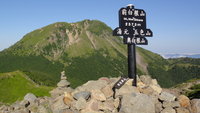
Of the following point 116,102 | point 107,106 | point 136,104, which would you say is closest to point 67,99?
point 107,106

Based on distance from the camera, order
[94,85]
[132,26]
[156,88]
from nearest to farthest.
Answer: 1. [94,85]
2. [156,88]
3. [132,26]

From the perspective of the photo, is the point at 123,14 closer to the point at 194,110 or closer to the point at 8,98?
the point at 194,110

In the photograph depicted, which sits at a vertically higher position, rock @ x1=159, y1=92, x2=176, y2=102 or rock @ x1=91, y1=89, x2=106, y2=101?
rock @ x1=91, y1=89, x2=106, y2=101

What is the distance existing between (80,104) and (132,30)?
7.71 metres

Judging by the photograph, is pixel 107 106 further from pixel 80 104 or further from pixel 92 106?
pixel 80 104

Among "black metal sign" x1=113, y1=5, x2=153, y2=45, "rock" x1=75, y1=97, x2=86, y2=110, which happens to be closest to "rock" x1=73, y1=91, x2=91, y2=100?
"rock" x1=75, y1=97, x2=86, y2=110

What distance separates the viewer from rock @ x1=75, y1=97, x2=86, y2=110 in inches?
779

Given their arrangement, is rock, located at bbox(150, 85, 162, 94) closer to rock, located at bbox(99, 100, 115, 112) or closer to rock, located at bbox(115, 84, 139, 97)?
rock, located at bbox(115, 84, 139, 97)

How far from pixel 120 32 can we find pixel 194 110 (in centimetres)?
855

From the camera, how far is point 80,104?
1984cm

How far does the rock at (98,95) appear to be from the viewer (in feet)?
66.2

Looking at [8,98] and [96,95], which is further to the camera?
[8,98]

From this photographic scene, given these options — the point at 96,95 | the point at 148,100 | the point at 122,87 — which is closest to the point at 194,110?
the point at 148,100

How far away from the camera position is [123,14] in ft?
72.1
